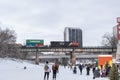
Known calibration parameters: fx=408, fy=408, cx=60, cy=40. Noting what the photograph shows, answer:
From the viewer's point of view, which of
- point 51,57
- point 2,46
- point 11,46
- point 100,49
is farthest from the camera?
point 51,57

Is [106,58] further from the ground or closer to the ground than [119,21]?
closer to the ground

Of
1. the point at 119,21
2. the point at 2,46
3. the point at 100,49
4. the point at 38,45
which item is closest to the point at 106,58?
the point at 119,21

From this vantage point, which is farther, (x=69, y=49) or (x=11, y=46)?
(x=69, y=49)

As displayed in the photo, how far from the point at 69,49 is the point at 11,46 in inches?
1526

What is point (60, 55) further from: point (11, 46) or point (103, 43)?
point (11, 46)

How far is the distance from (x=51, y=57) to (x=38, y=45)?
152 ft

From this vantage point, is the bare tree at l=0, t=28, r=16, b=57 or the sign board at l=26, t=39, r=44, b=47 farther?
the sign board at l=26, t=39, r=44, b=47

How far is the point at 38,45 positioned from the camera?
487 ft

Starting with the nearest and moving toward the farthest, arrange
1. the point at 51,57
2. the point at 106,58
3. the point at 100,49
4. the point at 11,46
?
the point at 106,58
the point at 11,46
the point at 100,49
the point at 51,57

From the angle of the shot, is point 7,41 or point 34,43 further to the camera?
point 34,43

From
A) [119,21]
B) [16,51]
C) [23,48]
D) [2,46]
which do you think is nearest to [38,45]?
[23,48]

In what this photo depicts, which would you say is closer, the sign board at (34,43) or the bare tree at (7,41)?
the bare tree at (7,41)

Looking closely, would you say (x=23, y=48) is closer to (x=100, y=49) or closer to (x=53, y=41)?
(x=53, y=41)

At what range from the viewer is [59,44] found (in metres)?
153
